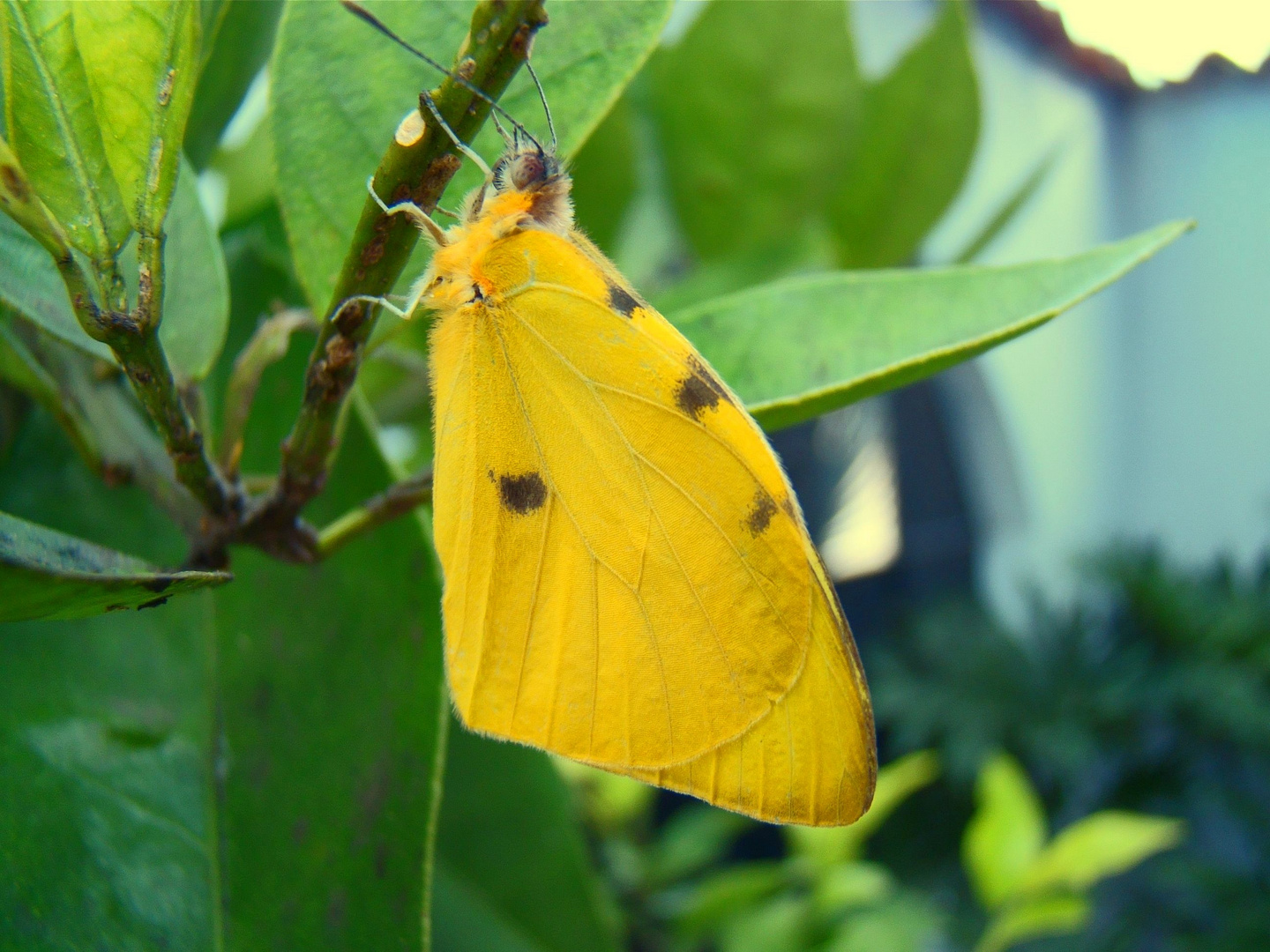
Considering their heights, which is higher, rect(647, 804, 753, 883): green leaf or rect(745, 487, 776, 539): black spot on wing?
rect(745, 487, 776, 539): black spot on wing

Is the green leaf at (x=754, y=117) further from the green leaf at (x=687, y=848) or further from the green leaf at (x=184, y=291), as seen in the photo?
the green leaf at (x=687, y=848)

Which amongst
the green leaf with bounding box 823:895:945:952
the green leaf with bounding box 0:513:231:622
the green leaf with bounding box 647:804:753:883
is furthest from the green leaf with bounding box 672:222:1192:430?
the green leaf with bounding box 647:804:753:883

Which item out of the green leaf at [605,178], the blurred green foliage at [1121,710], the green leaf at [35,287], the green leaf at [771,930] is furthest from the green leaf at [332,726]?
the blurred green foliage at [1121,710]

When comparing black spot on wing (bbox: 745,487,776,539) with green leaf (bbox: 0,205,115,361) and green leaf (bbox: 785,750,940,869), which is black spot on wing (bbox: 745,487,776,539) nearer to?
green leaf (bbox: 0,205,115,361)

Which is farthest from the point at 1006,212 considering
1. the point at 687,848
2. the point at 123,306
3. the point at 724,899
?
the point at 687,848

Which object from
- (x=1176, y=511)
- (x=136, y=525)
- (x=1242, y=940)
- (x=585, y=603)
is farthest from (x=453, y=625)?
(x=1176, y=511)

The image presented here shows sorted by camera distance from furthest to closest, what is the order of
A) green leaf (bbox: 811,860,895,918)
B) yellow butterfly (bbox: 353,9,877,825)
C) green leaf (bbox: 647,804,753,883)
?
green leaf (bbox: 647,804,753,883)
green leaf (bbox: 811,860,895,918)
yellow butterfly (bbox: 353,9,877,825)

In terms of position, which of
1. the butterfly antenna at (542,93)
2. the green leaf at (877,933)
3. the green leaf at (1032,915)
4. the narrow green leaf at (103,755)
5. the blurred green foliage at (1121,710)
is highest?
the butterfly antenna at (542,93)
